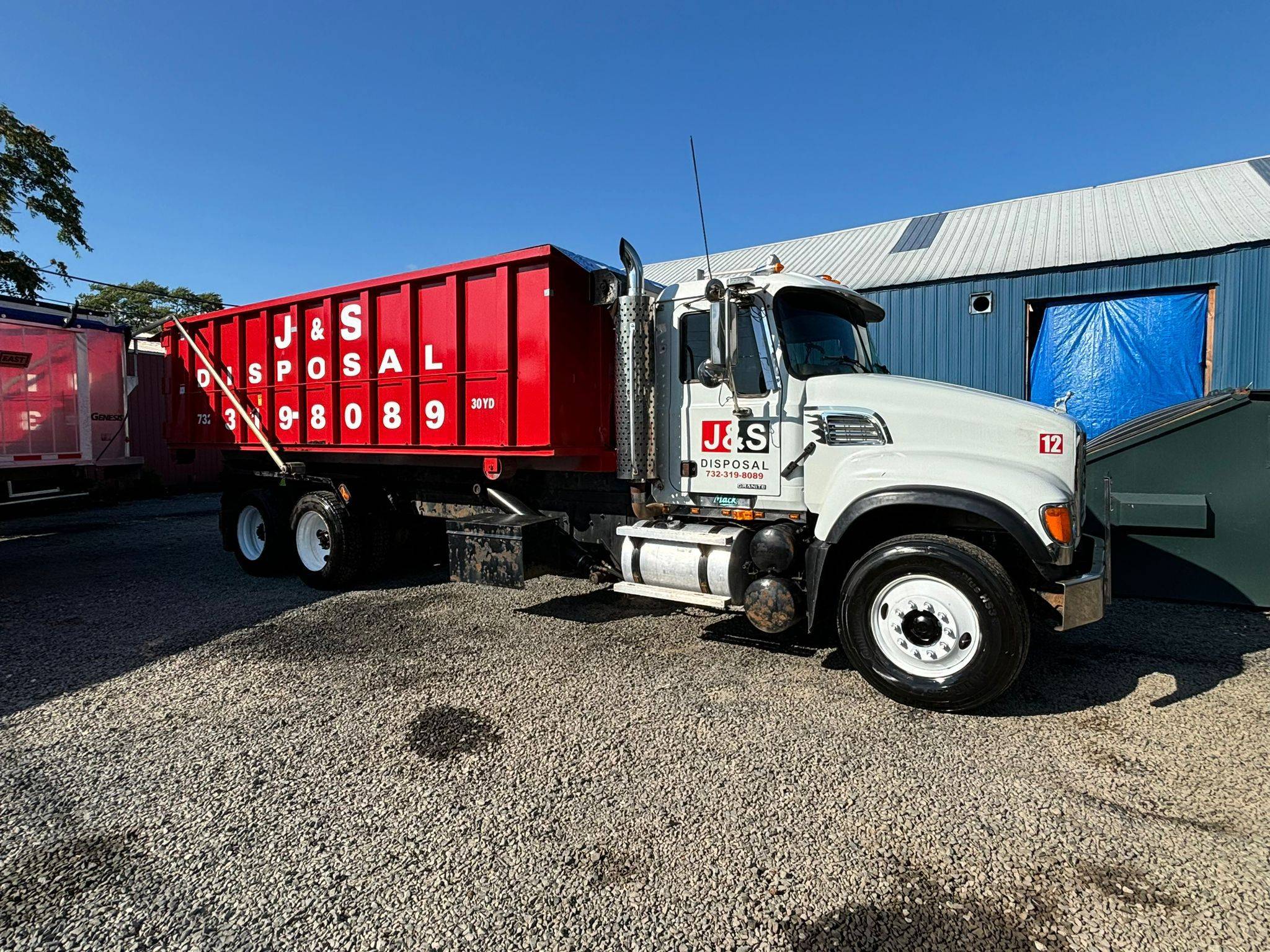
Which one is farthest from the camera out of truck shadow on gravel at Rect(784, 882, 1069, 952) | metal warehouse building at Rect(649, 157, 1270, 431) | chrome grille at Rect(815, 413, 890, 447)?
metal warehouse building at Rect(649, 157, 1270, 431)

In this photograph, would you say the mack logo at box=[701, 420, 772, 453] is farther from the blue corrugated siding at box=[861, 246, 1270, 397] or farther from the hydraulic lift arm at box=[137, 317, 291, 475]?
the blue corrugated siding at box=[861, 246, 1270, 397]

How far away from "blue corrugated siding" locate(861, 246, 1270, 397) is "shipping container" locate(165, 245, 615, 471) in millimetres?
7699

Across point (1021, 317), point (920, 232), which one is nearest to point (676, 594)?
point (1021, 317)

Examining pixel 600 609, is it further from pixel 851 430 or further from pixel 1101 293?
pixel 1101 293

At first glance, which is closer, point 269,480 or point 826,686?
point 826,686

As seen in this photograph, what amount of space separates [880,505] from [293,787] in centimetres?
348

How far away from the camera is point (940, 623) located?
4.09 m

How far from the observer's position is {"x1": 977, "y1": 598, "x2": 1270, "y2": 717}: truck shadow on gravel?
4.30 meters

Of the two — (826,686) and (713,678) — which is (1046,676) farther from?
(713,678)

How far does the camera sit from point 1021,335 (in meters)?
12.1

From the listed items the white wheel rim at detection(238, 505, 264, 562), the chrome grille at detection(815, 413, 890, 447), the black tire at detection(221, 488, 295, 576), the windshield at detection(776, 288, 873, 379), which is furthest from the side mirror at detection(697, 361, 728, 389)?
the white wheel rim at detection(238, 505, 264, 562)

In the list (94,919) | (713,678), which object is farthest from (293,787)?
(713,678)

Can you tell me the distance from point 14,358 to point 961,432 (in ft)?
35.6

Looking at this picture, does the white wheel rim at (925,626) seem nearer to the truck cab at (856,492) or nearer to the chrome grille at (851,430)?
the truck cab at (856,492)
